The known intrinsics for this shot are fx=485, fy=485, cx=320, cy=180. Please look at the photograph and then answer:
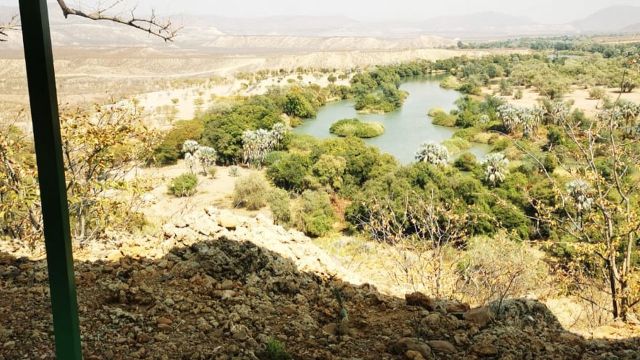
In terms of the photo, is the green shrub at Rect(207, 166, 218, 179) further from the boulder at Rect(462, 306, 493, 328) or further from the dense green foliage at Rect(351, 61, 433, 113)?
the dense green foliage at Rect(351, 61, 433, 113)

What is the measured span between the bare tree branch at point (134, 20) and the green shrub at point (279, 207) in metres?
20.9

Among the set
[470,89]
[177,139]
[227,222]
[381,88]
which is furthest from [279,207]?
[470,89]

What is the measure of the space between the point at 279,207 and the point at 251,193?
334 cm

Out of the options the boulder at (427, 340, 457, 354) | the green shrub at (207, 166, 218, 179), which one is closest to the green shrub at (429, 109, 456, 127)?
the green shrub at (207, 166, 218, 179)

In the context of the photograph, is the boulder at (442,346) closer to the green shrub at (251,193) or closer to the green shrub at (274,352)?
the green shrub at (274,352)

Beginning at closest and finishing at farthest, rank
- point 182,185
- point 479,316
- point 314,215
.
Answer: point 479,316, point 314,215, point 182,185

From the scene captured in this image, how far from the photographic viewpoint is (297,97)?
60.5 metres

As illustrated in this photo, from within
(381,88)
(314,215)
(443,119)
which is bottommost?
(314,215)

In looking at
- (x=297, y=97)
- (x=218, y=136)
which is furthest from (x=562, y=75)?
(x=218, y=136)

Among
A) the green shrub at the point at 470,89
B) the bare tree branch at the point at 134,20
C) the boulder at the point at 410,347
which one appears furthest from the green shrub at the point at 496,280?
the green shrub at the point at 470,89

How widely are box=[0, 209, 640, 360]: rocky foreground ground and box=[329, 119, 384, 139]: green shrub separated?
44.6 m

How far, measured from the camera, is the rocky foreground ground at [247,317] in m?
3.89

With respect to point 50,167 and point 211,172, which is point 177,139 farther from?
point 50,167

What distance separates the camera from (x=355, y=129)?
50438 millimetres
